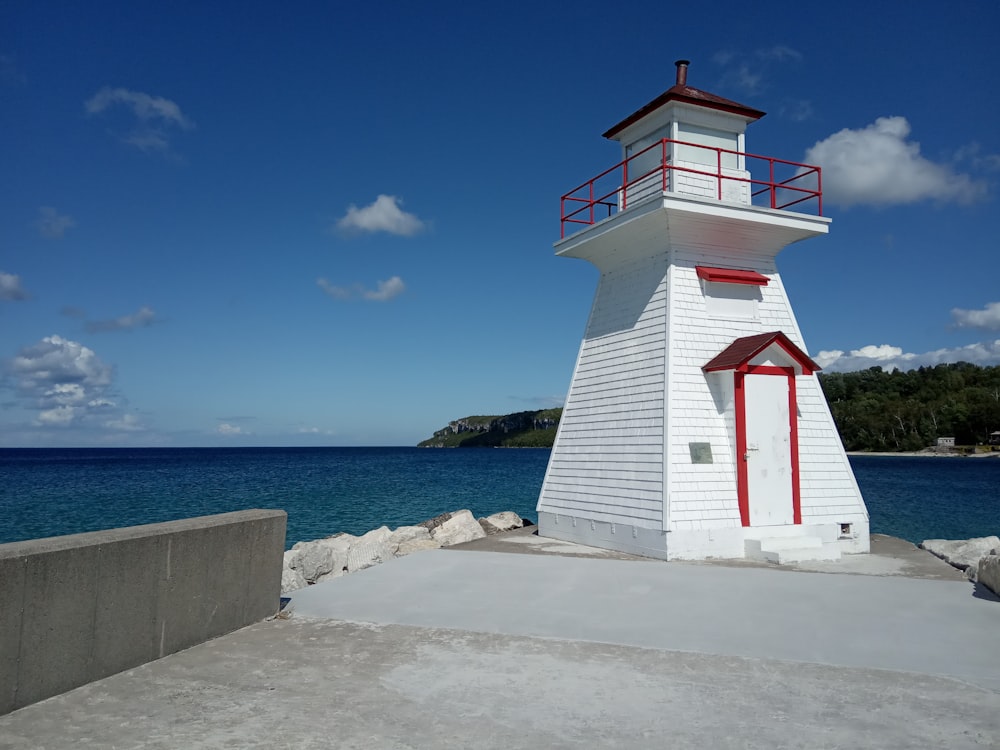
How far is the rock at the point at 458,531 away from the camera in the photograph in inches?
602

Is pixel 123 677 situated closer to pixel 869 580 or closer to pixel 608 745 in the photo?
pixel 608 745

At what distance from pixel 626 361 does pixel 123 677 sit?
9.29m

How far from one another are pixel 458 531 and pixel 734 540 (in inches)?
248

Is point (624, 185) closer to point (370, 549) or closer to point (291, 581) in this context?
point (370, 549)

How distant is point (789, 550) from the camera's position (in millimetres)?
10805

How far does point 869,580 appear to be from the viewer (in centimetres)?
941

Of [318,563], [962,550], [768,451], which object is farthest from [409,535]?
[962,550]

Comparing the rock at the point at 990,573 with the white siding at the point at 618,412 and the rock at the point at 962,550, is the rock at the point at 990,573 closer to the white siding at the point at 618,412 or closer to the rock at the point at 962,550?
the rock at the point at 962,550

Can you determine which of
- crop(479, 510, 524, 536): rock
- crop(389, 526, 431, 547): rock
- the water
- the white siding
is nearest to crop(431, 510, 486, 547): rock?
crop(479, 510, 524, 536): rock

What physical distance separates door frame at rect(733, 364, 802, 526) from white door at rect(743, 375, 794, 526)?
0.19ft

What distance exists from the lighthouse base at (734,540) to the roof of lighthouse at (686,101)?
7043 mm

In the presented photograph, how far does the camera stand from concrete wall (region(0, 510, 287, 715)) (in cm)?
454

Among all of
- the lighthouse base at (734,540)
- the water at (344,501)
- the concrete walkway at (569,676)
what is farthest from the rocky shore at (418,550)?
the water at (344,501)

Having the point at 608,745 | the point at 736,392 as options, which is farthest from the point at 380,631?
the point at 736,392
